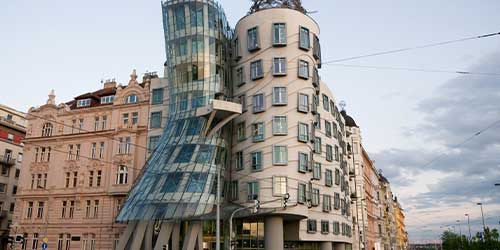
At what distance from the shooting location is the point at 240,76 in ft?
171

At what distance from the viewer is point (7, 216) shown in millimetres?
75125

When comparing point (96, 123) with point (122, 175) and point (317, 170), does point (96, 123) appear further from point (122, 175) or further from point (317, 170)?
point (317, 170)

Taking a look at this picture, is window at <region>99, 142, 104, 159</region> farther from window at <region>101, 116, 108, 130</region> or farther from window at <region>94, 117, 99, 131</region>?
window at <region>94, 117, 99, 131</region>

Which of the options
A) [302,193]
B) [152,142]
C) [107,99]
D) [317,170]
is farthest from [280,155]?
[107,99]

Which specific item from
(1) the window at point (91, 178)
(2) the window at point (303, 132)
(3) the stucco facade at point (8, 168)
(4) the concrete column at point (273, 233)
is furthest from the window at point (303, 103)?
(3) the stucco facade at point (8, 168)

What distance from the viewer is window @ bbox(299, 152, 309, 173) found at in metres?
47.0

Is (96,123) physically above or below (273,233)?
above

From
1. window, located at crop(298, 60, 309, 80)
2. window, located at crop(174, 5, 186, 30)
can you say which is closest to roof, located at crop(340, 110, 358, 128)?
window, located at crop(298, 60, 309, 80)

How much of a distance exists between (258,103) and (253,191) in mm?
9418

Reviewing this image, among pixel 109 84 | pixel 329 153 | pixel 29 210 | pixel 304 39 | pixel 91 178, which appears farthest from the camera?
pixel 109 84

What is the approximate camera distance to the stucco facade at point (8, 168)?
74.7m

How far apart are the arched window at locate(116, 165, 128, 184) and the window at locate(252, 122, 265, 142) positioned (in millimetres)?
17856

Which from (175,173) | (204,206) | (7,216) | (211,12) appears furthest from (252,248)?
(7,216)

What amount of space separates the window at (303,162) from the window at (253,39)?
Answer: 12713 millimetres
